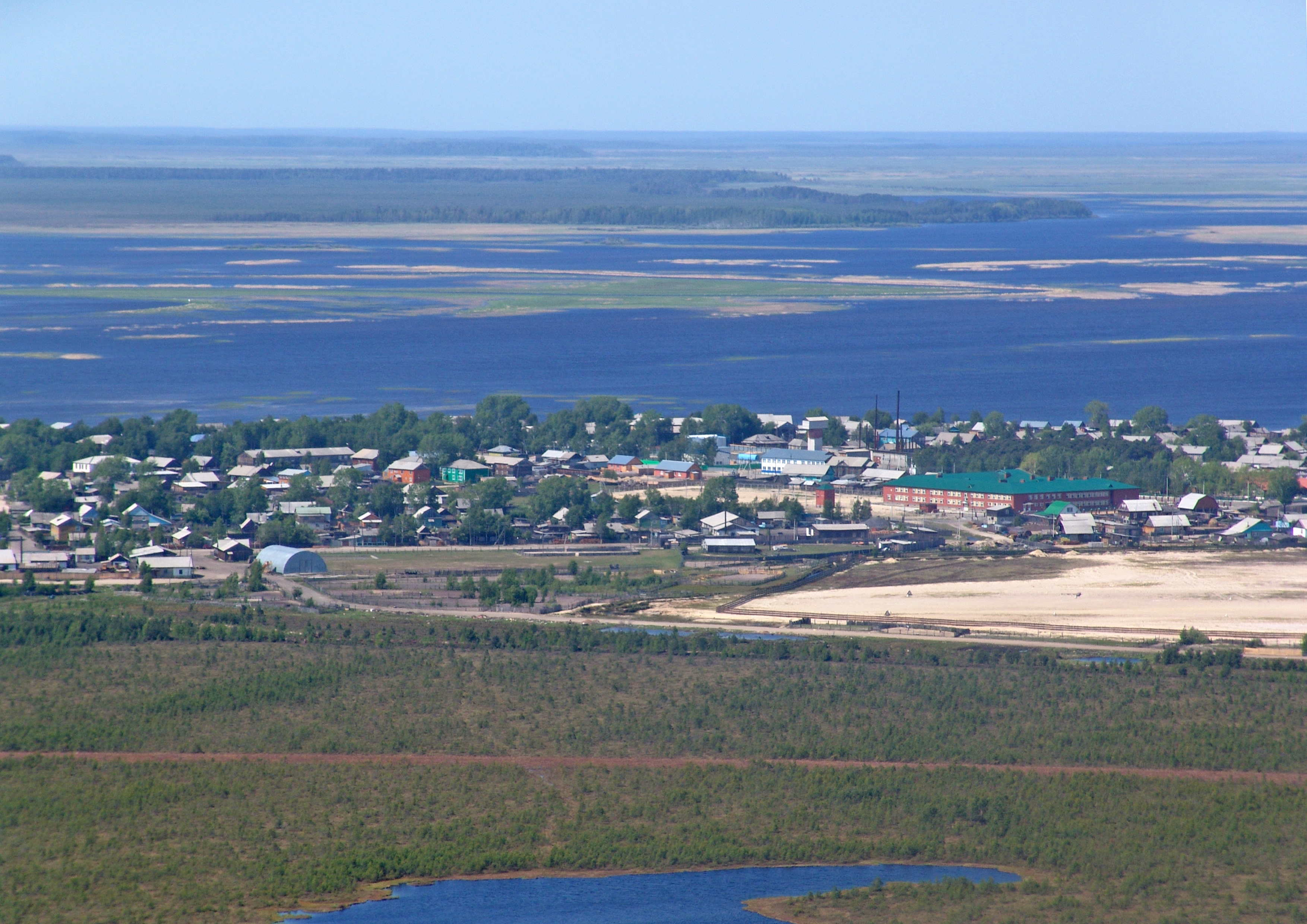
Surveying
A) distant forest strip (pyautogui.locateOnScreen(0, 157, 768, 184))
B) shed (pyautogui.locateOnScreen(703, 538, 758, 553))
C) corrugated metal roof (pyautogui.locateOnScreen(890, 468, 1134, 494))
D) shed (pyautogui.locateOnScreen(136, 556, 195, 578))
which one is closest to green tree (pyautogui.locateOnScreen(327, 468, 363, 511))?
shed (pyautogui.locateOnScreen(136, 556, 195, 578))

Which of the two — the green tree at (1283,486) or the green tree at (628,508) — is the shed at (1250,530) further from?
the green tree at (628,508)

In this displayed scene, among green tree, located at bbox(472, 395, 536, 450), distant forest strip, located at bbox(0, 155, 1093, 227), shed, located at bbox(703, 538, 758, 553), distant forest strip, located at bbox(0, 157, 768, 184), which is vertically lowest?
shed, located at bbox(703, 538, 758, 553)

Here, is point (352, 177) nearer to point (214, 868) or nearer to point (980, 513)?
point (980, 513)

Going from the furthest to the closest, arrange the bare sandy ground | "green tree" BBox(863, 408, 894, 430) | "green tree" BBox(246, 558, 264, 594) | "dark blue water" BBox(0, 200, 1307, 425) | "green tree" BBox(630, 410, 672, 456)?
"dark blue water" BBox(0, 200, 1307, 425) → "green tree" BBox(863, 408, 894, 430) → "green tree" BBox(630, 410, 672, 456) → "green tree" BBox(246, 558, 264, 594) → the bare sandy ground

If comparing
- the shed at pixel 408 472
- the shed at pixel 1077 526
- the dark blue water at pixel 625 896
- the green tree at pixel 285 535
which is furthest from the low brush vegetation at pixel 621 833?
the shed at pixel 408 472

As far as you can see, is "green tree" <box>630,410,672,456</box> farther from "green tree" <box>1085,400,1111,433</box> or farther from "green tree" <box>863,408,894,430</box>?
"green tree" <box>1085,400,1111,433</box>

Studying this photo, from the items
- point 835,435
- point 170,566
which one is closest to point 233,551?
→ point 170,566
